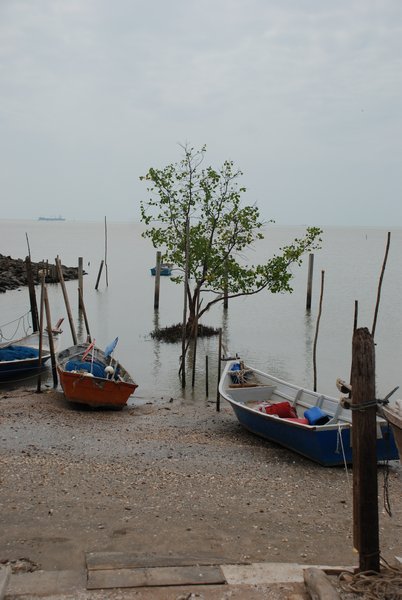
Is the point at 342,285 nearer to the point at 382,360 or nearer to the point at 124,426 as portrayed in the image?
the point at 382,360

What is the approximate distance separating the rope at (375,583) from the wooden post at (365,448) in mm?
130

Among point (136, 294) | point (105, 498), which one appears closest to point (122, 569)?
point (105, 498)

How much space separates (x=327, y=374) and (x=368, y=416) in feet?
53.3

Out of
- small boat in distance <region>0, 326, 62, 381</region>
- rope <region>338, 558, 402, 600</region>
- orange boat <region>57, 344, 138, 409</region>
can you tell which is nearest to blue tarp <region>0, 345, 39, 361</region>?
small boat in distance <region>0, 326, 62, 381</region>

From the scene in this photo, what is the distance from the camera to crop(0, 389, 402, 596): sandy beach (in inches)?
283

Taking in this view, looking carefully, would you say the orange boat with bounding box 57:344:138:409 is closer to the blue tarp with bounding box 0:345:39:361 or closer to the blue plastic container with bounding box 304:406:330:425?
the blue tarp with bounding box 0:345:39:361

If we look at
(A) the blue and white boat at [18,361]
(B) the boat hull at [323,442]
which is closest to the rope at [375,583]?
(B) the boat hull at [323,442]

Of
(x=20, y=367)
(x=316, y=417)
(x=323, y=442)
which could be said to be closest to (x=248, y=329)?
(x=20, y=367)

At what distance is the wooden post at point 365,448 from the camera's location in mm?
6148

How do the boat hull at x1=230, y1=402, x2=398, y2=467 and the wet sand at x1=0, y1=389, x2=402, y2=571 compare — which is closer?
the wet sand at x1=0, y1=389, x2=402, y2=571

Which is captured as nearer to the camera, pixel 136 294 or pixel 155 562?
pixel 155 562

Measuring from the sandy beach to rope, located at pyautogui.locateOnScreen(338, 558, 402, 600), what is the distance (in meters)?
1.03

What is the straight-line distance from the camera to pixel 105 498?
869cm

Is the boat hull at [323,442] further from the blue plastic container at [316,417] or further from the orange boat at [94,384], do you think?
the orange boat at [94,384]
